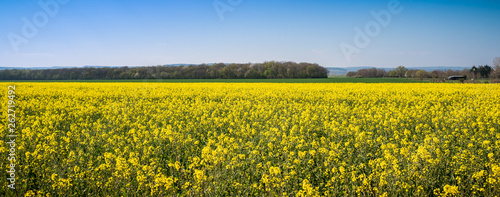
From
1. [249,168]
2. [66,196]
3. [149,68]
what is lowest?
[66,196]

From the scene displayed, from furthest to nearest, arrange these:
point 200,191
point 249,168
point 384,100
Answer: point 384,100, point 249,168, point 200,191

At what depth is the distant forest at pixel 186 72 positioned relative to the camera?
75500mm

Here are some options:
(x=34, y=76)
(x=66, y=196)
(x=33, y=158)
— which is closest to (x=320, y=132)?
(x=66, y=196)

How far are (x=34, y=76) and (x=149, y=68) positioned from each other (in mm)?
31018

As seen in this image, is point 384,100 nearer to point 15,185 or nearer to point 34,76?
point 15,185

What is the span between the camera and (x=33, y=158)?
639 centimetres

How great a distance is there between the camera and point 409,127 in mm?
9641

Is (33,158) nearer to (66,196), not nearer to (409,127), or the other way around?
(66,196)

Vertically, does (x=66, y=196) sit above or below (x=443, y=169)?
below

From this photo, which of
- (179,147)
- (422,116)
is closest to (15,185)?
(179,147)

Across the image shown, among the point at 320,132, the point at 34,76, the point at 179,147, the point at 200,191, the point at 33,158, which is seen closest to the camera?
the point at 200,191

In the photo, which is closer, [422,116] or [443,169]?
[443,169]

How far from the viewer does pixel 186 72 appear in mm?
77188

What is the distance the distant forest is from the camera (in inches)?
2972
